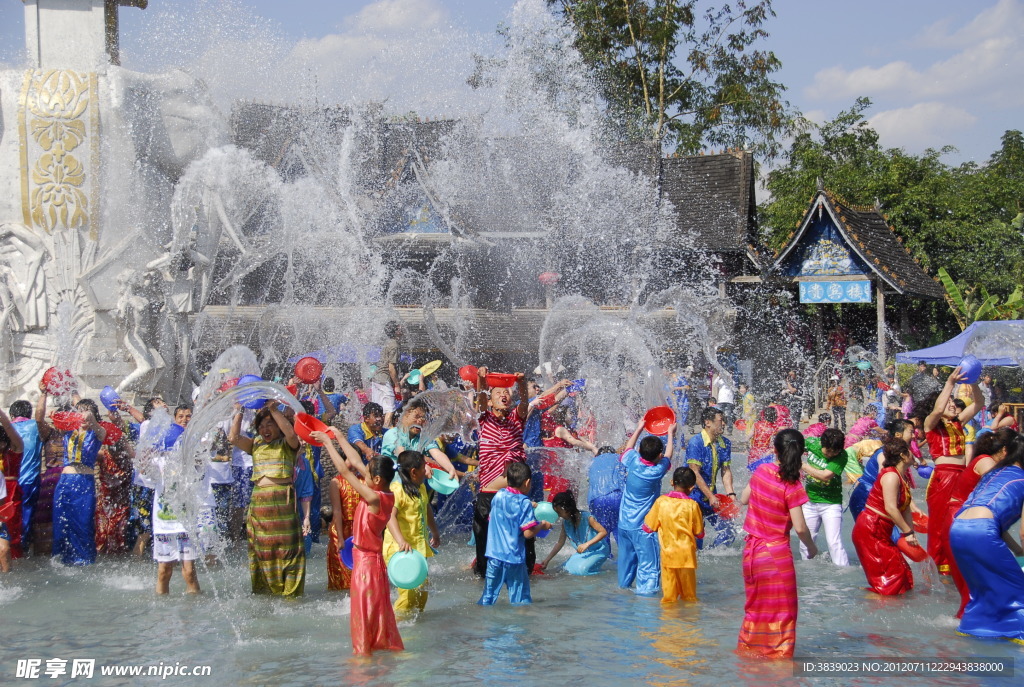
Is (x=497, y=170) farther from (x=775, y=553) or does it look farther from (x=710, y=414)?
(x=775, y=553)

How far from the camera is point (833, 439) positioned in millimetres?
7926

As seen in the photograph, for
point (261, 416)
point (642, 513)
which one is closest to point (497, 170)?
point (642, 513)

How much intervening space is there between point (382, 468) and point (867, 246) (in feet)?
65.2

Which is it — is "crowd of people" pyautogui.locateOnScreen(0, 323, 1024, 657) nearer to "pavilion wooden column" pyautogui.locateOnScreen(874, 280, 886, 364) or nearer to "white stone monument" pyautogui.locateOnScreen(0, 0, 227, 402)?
"white stone monument" pyautogui.locateOnScreen(0, 0, 227, 402)

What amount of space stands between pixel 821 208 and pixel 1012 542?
61.3 feet

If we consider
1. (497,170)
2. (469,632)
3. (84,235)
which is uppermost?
(497,170)

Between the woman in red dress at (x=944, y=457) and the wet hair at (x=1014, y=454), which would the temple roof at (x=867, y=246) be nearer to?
the woman in red dress at (x=944, y=457)

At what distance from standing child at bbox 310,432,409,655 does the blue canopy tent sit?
1296 centimetres

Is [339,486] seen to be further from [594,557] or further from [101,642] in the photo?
[594,557]

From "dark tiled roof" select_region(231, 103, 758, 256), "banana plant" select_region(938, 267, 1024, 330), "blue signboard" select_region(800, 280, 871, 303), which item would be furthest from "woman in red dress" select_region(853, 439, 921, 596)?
"dark tiled roof" select_region(231, 103, 758, 256)

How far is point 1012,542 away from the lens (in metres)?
6.25

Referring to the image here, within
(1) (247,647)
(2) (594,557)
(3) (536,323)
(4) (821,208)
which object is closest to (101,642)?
(1) (247,647)

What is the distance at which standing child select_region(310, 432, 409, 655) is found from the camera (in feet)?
19.1

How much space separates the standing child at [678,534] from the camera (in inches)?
285
